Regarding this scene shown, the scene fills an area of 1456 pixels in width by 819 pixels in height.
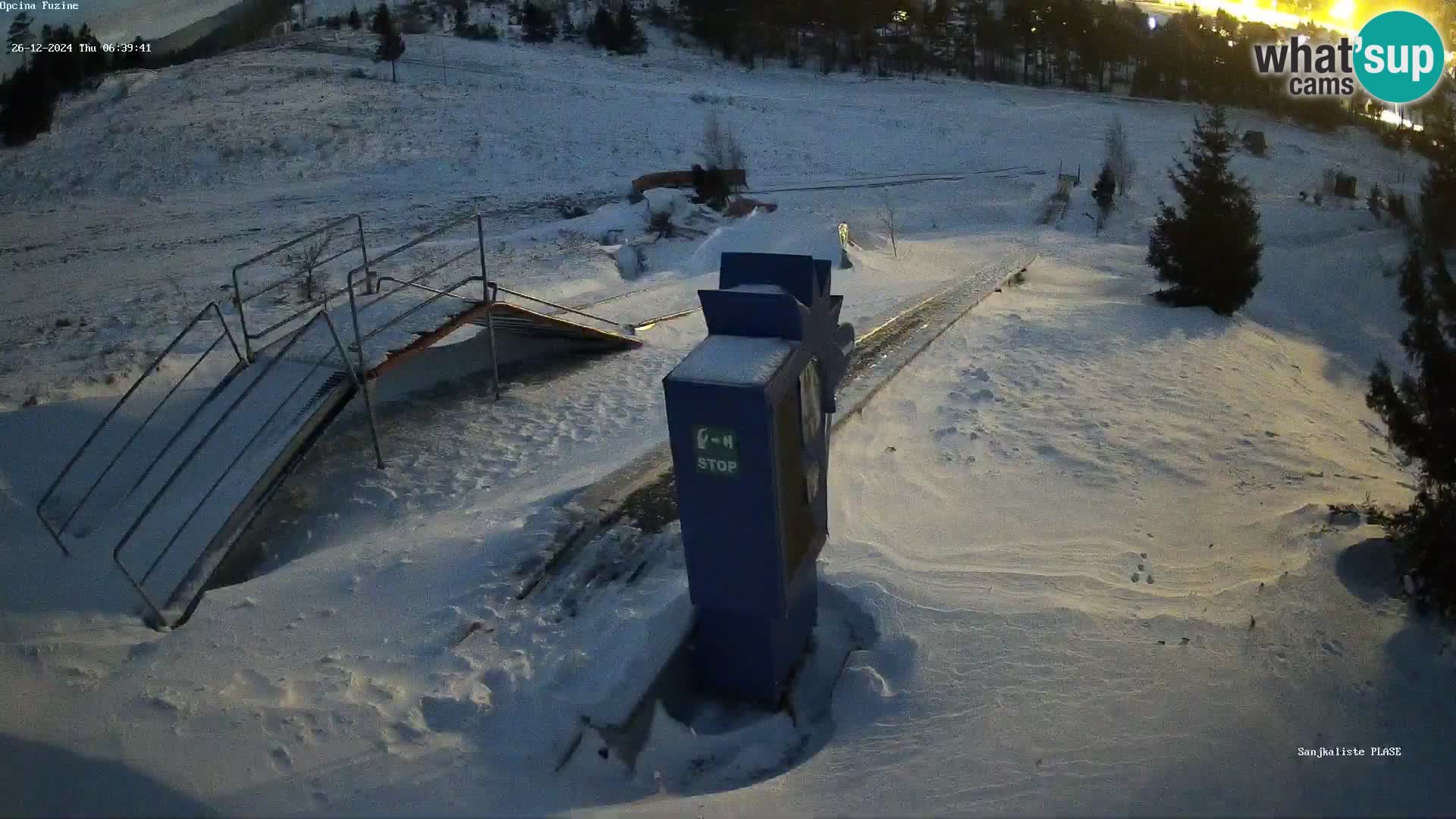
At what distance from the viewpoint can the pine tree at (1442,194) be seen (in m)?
11.1

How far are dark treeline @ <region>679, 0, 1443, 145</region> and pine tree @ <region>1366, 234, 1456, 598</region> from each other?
5958cm

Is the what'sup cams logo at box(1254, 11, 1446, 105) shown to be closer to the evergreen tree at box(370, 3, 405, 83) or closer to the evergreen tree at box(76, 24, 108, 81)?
the evergreen tree at box(370, 3, 405, 83)

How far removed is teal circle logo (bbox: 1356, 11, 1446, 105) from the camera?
33719mm

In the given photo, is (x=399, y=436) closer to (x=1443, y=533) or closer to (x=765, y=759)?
(x=765, y=759)

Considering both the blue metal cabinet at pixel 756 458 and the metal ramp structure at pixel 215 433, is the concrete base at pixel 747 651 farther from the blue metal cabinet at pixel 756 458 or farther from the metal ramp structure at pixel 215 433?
the metal ramp structure at pixel 215 433

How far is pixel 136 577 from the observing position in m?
7.80

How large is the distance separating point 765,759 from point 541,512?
342 cm

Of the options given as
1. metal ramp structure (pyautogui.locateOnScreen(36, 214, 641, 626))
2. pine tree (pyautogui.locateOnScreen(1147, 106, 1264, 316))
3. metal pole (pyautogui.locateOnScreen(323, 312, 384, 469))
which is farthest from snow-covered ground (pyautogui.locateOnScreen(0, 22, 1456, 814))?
pine tree (pyautogui.locateOnScreen(1147, 106, 1264, 316))

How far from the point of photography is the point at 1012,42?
69.1 meters

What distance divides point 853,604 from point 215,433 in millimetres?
6172

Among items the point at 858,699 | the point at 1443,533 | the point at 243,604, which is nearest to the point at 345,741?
the point at 243,604

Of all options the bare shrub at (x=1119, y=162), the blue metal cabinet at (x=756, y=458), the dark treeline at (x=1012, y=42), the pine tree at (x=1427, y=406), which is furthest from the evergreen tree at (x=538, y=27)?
the blue metal cabinet at (x=756, y=458)

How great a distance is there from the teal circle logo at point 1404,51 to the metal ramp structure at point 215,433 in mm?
33632

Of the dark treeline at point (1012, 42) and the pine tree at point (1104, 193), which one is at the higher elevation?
the dark treeline at point (1012, 42)
